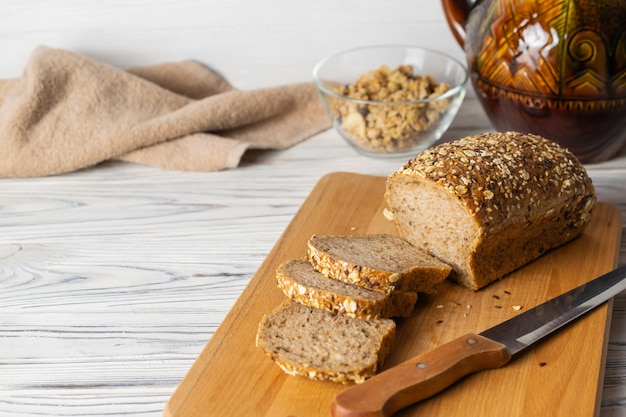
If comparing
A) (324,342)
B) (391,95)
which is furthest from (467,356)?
(391,95)

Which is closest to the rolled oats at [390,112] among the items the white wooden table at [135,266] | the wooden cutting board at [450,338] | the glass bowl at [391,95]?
the glass bowl at [391,95]

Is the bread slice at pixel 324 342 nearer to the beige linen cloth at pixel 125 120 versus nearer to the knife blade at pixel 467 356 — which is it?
the knife blade at pixel 467 356

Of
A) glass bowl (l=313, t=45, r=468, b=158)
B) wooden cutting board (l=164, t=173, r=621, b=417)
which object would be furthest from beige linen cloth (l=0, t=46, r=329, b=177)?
wooden cutting board (l=164, t=173, r=621, b=417)

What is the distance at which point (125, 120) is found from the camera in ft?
8.75

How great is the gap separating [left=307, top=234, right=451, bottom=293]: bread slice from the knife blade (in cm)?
22

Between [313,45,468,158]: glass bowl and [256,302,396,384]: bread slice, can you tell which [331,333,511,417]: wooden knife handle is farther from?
[313,45,468,158]: glass bowl

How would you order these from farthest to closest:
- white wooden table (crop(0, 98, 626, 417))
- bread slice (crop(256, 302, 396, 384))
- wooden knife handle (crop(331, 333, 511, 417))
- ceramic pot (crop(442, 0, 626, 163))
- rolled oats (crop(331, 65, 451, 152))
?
rolled oats (crop(331, 65, 451, 152)), ceramic pot (crop(442, 0, 626, 163)), white wooden table (crop(0, 98, 626, 417)), bread slice (crop(256, 302, 396, 384)), wooden knife handle (crop(331, 333, 511, 417))

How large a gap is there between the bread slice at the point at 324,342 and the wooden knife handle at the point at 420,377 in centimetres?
9

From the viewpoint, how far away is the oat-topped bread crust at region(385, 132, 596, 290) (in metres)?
1.83

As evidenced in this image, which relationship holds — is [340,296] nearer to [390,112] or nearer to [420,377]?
[420,377]

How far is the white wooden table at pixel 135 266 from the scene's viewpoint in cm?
166

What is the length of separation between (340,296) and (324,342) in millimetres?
111

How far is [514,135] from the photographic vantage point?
205 cm

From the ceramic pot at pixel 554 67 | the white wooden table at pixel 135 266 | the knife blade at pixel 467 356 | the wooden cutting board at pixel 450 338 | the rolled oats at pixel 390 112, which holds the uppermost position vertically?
the ceramic pot at pixel 554 67
